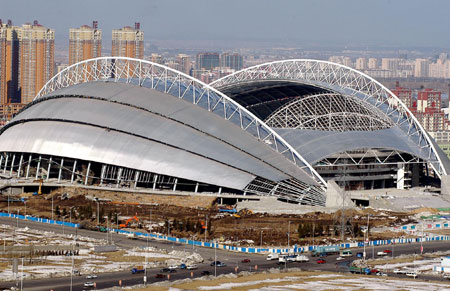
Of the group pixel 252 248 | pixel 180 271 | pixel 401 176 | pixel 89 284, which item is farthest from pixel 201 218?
pixel 89 284

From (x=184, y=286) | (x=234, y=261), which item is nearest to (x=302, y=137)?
(x=234, y=261)

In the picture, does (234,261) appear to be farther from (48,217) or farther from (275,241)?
(48,217)

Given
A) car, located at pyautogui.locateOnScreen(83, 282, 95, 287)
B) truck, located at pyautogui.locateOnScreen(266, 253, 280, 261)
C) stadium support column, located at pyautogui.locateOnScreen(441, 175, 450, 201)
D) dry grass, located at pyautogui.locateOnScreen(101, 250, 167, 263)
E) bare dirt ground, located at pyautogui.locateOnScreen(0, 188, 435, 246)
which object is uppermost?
stadium support column, located at pyautogui.locateOnScreen(441, 175, 450, 201)

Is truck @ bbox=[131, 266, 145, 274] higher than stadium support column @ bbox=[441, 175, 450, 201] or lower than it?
lower

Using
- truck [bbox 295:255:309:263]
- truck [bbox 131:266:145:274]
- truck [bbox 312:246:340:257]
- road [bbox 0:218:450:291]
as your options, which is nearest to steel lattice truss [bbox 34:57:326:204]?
road [bbox 0:218:450:291]

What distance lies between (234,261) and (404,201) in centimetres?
3670

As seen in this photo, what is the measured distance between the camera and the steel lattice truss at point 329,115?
12575 centimetres

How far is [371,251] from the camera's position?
→ 8944 cm

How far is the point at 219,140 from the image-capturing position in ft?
372

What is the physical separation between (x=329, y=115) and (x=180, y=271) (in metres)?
54.1

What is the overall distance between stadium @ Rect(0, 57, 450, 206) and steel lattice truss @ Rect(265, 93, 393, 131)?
124mm

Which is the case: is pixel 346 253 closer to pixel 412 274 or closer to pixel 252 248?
pixel 252 248

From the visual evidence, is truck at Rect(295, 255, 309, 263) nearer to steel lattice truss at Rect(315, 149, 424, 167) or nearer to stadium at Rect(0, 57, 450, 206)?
stadium at Rect(0, 57, 450, 206)

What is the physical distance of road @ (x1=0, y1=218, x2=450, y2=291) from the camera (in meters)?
70.6
